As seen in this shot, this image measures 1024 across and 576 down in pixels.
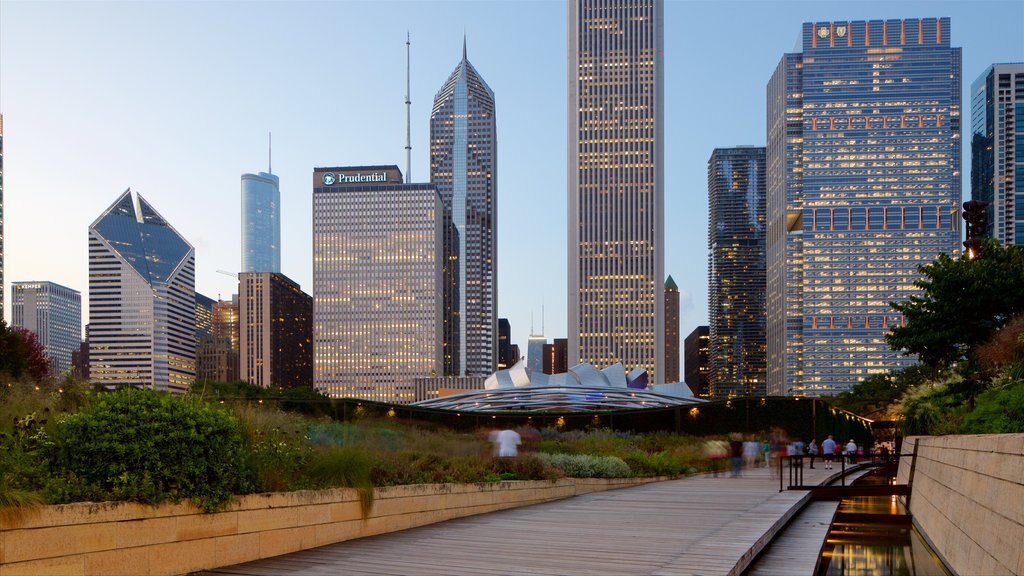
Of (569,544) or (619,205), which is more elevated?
(619,205)

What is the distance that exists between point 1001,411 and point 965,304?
1095 centimetres

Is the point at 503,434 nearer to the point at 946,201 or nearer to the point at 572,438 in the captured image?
the point at 572,438

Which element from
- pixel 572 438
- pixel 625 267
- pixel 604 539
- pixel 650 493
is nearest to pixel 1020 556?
pixel 604 539

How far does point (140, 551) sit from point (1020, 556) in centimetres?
711

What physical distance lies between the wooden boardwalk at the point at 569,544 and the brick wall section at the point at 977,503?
2121 millimetres

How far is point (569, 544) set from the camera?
870 cm

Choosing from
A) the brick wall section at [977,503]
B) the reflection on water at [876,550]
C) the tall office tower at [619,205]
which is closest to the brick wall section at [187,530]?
the brick wall section at [977,503]

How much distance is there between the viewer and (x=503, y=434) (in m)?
18.0

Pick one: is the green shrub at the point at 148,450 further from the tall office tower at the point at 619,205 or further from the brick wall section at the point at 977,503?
the tall office tower at the point at 619,205

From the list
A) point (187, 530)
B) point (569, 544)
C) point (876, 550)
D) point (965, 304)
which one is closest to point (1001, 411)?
point (876, 550)

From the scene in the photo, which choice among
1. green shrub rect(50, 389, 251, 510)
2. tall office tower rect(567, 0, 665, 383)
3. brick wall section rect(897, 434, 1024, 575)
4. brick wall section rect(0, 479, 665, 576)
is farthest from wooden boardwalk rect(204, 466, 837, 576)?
tall office tower rect(567, 0, 665, 383)

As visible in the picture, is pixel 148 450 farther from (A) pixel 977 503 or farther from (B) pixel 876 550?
(B) pixel 876 550

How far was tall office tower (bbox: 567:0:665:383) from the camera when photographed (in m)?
166

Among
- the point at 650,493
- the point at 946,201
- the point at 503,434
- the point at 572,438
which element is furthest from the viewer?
the point at 946,201
